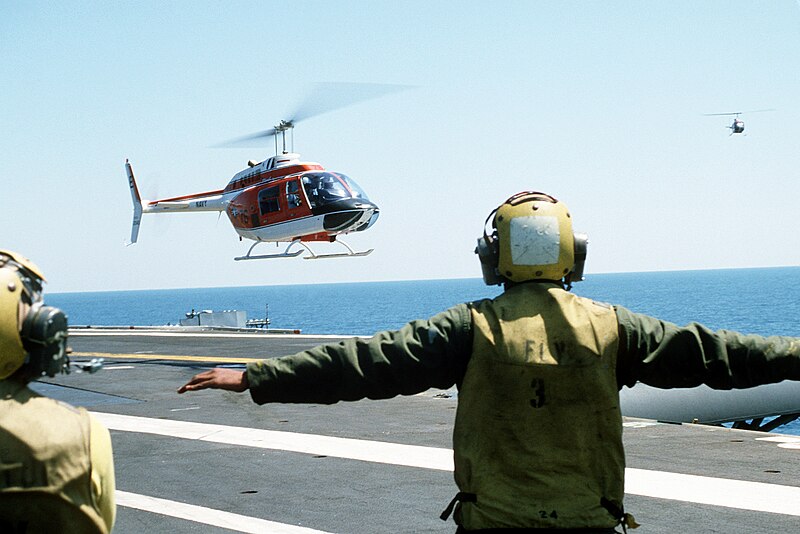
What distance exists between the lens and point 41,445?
2.92 meters

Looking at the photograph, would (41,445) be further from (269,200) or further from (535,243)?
(269,200)

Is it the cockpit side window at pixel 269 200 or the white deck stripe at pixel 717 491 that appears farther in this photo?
the cockpit side window at pixel 269 200

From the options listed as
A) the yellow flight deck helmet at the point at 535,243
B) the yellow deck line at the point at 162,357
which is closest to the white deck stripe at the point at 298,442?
the yellow flight deck helmet at the point at 535,243

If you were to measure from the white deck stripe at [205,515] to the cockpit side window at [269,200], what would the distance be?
2263cm

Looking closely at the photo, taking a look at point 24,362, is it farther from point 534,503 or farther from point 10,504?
point 534,503

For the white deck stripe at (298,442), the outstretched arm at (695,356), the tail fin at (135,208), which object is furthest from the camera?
the tail fin at (135,208)

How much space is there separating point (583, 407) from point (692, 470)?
6250mm

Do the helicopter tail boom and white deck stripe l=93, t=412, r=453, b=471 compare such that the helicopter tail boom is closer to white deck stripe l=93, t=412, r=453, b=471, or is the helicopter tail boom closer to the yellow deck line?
the yellow deck line

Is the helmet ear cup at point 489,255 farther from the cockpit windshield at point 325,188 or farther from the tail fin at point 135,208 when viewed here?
the tail fin at point 135,208

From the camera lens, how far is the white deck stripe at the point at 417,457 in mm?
8359

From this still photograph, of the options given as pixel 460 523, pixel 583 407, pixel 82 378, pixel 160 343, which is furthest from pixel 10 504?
pixel 160 343

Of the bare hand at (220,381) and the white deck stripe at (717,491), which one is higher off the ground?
the bare hand at (220,381)

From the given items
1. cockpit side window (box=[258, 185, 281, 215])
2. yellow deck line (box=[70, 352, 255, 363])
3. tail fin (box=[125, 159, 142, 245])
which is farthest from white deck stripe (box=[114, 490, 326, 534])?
tail fin (box=[125, 159, 142, 245])

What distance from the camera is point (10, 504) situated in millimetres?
2932
